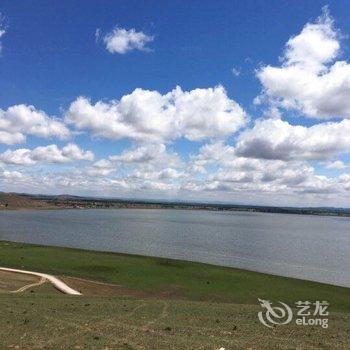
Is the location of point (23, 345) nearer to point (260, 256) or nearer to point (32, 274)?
point (32, 274)

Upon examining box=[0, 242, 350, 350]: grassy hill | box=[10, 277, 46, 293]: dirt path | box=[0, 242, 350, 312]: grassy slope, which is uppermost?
box=[0, 242, 350, 350]: grassy hill

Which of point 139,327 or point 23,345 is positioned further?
point 139,327

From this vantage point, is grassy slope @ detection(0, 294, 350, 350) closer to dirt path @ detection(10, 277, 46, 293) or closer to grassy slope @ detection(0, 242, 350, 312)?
dirt path @ detection(10, 277, 46, 293)

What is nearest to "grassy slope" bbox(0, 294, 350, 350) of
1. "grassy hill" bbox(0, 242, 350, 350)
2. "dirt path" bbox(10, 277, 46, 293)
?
"grassy hill" bbox(0, 242, 350, 350)

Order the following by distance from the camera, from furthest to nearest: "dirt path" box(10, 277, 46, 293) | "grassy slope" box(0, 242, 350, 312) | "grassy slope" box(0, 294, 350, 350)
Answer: "grassy slope" box(0, 242, 350, 312)
"dirt path" box(10, 277, 46, 293)
"grassy slope" box(0, 294, 350, 350)

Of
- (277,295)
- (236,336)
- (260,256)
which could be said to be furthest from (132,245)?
(236,336)

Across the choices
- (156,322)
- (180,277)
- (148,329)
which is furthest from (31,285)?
(148,329)

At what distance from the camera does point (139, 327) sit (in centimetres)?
2462

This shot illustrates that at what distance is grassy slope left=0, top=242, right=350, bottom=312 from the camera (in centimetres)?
5312

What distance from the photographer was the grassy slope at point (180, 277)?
53.1 meters

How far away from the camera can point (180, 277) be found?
63031 millimetres

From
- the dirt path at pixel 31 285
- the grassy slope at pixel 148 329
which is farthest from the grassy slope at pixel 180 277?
the grassy slope at pixel 148 329

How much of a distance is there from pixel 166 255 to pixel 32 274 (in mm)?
37559

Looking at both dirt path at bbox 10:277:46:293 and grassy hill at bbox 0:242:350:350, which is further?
dirt path at bbox 10:277:46:293
